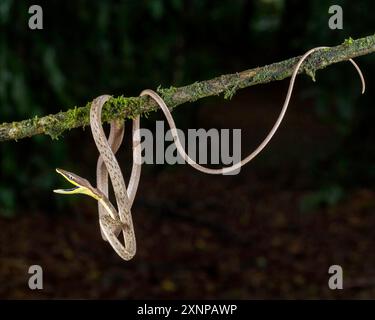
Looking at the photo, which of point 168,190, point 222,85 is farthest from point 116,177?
point 168,190

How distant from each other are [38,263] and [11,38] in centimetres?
137

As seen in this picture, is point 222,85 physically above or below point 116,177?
above

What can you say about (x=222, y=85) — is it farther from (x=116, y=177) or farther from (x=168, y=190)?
(x=168, y=190)

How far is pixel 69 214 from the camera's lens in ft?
13.7

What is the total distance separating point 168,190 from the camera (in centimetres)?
502

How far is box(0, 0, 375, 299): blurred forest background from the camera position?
142 inches

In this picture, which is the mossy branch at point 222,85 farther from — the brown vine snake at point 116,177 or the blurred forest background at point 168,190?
the blurred forest background at point 168,190

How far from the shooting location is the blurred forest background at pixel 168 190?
11.8 feet

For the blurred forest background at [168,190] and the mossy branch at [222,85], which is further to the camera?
the blurred forest background at [168,190]

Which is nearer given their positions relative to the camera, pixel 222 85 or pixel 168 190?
pixel 222 85

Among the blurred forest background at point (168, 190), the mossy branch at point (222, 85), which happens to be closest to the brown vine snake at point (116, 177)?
the mossy branch at point (222, 85)

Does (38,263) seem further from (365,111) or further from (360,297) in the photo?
(365,111)

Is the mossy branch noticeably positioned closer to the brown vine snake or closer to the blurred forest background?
the brown vine snake

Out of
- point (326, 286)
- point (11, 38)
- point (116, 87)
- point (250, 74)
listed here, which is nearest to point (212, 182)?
point (116, 87)
